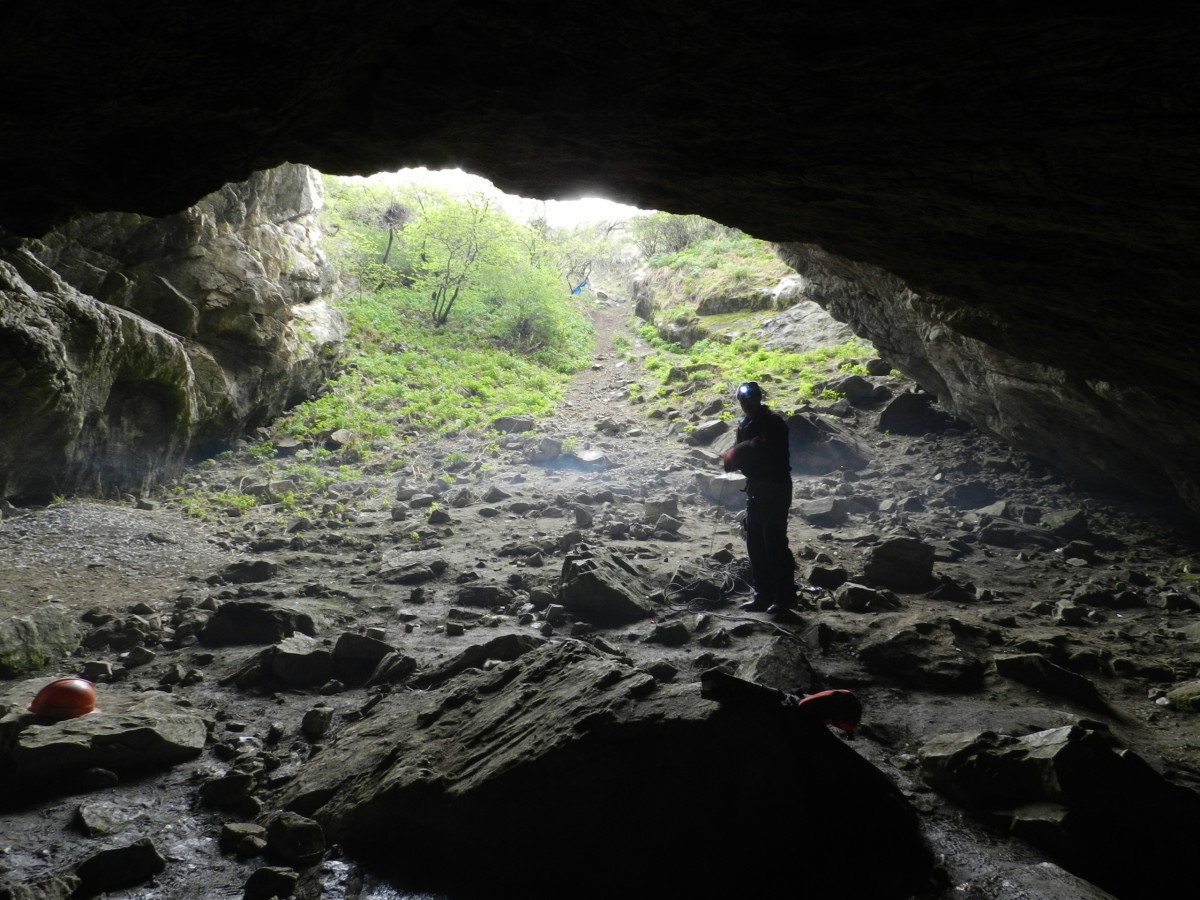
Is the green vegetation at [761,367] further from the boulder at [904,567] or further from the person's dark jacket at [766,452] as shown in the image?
the person's dark jacket at [766,452]

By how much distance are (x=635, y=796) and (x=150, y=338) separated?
11.0m

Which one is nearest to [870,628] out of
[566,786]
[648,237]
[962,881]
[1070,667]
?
[1070,667]

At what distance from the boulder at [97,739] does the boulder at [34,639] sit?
610 mm

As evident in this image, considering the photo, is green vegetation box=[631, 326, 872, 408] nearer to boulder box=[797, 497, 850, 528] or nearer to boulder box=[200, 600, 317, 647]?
boulder box=[797, 497, 850, 528]

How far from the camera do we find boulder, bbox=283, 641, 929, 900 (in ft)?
12.4

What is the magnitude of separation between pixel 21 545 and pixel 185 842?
6.11 metres

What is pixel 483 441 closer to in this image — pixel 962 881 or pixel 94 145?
pixel 94 145

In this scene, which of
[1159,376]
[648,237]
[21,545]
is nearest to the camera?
[1159,376]

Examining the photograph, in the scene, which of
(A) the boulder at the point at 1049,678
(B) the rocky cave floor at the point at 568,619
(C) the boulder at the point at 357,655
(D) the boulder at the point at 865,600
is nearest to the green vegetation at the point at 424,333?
(B) the rocky cave floor at the point at 568,619

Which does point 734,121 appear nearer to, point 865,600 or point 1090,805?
point 1090,805

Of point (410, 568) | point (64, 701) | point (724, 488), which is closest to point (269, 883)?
point (64, 701)

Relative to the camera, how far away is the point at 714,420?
1752cm

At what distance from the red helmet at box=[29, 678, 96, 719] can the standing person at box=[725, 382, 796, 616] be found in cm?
634

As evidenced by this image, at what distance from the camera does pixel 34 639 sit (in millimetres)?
6164
